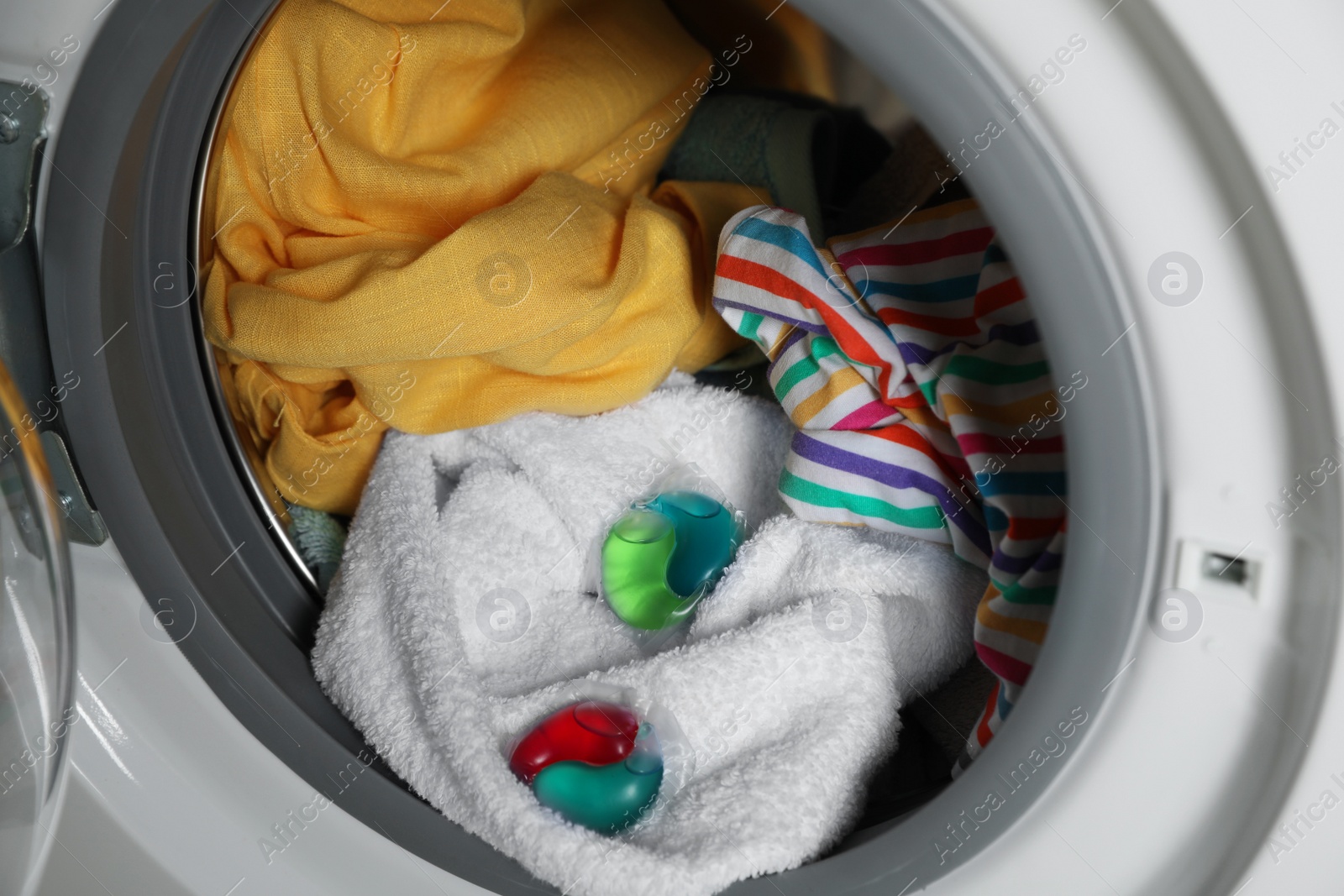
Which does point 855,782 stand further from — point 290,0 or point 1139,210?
point 290,0

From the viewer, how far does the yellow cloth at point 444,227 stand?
0.55m

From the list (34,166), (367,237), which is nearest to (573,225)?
(367,237)

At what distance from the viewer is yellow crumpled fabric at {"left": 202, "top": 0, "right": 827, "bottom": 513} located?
554mm

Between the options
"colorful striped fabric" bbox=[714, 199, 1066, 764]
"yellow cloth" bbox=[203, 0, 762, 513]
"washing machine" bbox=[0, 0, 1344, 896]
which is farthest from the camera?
"yellow cloth" bbox=[203, 0, 762, 513]

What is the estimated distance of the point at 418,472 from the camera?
646 mm

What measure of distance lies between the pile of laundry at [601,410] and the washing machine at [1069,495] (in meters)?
0.05

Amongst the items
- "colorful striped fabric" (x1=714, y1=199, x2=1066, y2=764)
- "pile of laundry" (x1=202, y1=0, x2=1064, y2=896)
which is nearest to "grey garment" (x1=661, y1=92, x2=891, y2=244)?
"pile of laundry" (x1=202, y1=0, x2=1064, y2=896)

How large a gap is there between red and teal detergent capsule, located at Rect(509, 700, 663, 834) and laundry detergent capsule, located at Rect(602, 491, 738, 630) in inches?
3.5

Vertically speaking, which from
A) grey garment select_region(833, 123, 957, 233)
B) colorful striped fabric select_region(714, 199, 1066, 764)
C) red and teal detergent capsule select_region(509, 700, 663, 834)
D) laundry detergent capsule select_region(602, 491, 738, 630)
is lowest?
red and teal detergent capsule select_region(509, 700, 663, 834)

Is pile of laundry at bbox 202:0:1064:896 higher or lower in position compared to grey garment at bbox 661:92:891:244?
lower

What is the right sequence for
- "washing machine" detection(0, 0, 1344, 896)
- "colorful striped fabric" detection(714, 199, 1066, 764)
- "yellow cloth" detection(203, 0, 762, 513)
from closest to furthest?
"washing machine" detection(0, 0, 1344, 896)
"colorful striped fabric" detection(714, 199, 1066, 764)
"yellow cloth" detection(203, 0, 762, 513)

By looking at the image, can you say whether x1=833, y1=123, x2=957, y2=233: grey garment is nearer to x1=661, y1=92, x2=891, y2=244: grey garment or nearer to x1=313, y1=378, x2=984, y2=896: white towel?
x1=661, y1=92, x2=891, y2=244: grey garment

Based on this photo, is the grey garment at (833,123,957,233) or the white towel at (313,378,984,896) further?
the grey garment at (833,123,957,233)

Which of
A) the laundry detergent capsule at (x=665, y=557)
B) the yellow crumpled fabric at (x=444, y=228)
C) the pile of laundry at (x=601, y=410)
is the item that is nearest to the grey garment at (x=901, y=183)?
the pile of laundry at (x=601, y=410)
